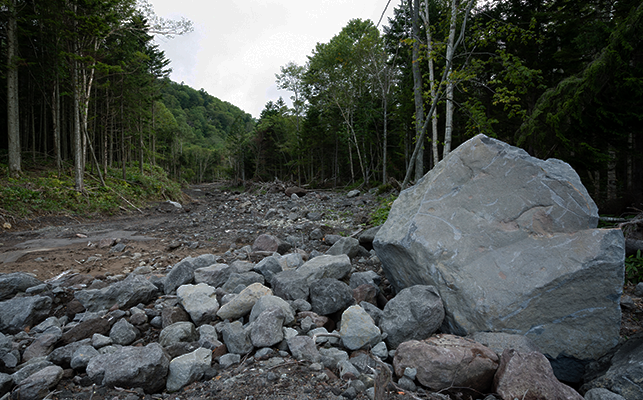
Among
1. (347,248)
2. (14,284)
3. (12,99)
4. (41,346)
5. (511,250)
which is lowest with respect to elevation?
(41,346)

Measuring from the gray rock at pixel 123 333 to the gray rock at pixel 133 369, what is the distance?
455 mm

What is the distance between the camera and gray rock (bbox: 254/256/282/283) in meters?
3.82

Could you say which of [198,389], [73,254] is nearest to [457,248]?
[198,389]

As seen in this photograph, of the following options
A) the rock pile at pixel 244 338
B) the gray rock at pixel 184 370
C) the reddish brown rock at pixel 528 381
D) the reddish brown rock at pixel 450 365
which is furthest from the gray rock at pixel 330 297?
the reddish brown rock at pixel 528 381

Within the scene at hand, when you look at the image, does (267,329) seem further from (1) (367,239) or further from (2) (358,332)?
(1) (367,239)

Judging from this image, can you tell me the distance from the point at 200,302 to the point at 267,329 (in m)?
1.00

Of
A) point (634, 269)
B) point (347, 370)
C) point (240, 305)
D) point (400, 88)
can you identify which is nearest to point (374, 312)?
point (347, 370)

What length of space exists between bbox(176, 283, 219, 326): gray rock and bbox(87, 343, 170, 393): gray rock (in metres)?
0.73

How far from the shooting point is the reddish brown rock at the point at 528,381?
1.74 meters

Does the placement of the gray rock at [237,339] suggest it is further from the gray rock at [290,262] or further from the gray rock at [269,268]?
the gray rock at [290,262]

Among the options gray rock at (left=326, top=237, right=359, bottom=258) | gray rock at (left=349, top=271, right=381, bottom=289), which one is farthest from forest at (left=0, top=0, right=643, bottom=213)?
gray rock at (left=349, top=271, right=381, bottom=289)

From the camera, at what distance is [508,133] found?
538 inches

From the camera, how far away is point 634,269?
3.78 metres

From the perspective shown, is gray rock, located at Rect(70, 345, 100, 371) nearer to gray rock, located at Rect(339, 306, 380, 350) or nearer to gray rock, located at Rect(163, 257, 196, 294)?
gray rock, located at Rect(163, 257, 196, 294)
